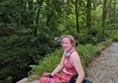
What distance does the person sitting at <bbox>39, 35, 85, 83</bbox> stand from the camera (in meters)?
3.78

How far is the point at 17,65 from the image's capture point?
30.6 ft

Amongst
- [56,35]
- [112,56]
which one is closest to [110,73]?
[112,56]

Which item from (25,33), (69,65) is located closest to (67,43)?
(69,65)

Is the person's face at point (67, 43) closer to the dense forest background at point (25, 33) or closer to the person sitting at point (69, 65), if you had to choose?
the person sitting at point (69, 65)

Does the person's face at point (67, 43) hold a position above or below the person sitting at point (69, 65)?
above

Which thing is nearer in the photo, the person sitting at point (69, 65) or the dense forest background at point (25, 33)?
the person sitting at point (69, 65)

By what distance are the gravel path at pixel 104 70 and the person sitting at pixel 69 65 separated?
2621mm

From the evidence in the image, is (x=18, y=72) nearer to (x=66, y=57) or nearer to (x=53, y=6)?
(x=53, y=6)

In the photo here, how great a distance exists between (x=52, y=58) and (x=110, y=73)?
174 cm

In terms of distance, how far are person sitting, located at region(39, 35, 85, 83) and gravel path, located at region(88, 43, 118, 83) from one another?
2621mm

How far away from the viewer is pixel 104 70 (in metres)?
7.85

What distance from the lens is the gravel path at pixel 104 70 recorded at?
681cm

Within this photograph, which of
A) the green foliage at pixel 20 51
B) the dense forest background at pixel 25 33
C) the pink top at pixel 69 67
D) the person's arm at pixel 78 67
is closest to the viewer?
the person's arm at pixel 78 67

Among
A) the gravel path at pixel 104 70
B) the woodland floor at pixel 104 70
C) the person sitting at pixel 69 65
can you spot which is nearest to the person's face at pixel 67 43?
the person sitting at pixel 69 65
